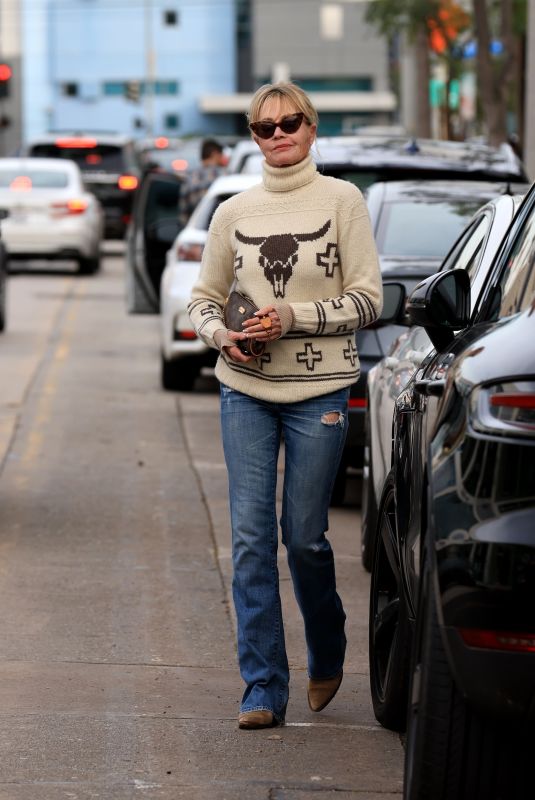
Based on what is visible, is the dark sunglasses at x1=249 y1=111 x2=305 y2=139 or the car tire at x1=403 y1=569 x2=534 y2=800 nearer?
the car tire at x1=403 y1=569 x2=534 y2=800

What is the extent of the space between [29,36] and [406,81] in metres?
50.2

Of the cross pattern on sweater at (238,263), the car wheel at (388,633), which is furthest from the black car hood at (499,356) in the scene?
the cross pattern on sweater at (238,263)

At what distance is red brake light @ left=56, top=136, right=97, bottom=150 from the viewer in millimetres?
30875

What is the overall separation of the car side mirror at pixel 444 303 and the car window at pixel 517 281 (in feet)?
0.43

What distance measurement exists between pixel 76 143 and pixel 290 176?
2637 centimetres

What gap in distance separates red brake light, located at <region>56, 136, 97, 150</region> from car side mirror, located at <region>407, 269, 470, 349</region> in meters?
26.8

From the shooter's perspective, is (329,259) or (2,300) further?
(2,300)

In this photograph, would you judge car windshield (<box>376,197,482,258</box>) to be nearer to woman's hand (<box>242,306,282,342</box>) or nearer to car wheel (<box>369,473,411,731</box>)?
car wheel (<box>369,473,411,731</box>)

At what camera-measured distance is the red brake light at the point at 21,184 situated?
2544cm

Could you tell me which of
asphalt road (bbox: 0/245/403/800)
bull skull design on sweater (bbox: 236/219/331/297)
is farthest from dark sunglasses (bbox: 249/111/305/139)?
asphalt road (bbox: 0/245/403/800)

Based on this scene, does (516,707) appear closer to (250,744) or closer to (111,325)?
(250,744)

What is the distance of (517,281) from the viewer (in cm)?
419

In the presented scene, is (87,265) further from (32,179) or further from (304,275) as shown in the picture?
(304,275)

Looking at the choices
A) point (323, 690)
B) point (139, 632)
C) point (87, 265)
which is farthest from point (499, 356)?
point (87, 265)
